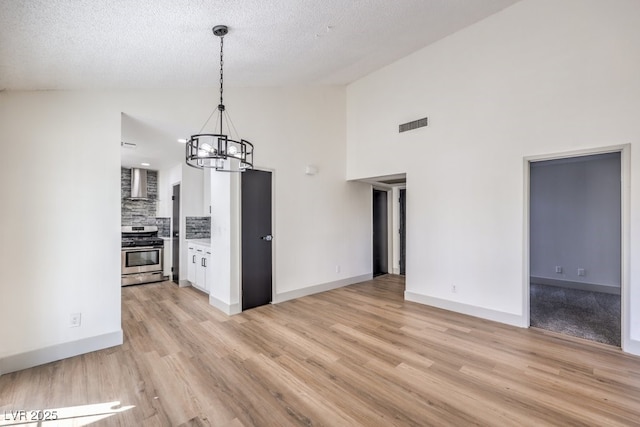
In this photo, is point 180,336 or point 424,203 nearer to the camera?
point 180,336

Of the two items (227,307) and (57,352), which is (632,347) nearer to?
(227,307)

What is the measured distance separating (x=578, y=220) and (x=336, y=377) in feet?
18.9

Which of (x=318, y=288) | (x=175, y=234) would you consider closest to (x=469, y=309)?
(x=318, y=288)

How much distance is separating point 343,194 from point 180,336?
3618mm

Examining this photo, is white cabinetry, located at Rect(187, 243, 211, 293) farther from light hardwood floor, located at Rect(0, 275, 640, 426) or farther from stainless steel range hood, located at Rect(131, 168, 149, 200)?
stainless steel range hood, located at Rect(131, 168, 149, 200)

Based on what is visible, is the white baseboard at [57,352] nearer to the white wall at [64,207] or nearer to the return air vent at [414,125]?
the white wall at [64,207]

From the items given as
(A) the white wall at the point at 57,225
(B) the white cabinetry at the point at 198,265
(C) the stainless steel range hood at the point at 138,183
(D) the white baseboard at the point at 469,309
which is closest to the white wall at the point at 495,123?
(D) the white baseboard at the point at 469,309

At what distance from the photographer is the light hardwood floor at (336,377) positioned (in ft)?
6.57

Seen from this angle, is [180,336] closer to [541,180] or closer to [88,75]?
[88,75]

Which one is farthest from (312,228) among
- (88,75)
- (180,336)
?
(88,75)

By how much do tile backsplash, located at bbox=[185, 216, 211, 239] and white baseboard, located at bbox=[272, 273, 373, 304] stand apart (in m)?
→ 2.47

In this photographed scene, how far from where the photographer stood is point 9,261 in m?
2.56

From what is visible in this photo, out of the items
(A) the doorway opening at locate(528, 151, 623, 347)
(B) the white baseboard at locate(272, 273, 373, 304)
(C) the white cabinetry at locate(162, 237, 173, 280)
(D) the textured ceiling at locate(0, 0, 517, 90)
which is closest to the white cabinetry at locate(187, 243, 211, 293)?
(C) the white cabinetry at locate(162, 237, 173, 280)

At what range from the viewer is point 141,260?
5836mm
